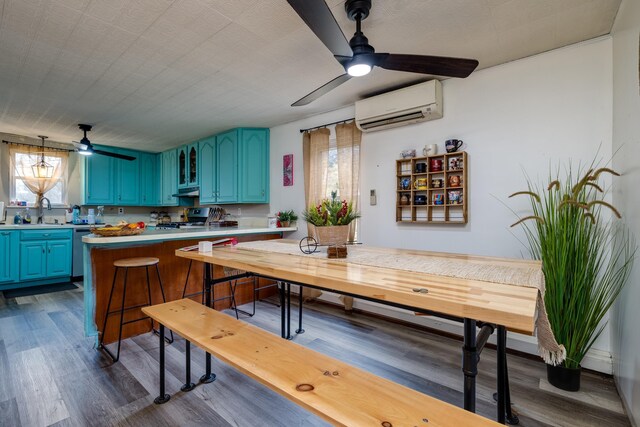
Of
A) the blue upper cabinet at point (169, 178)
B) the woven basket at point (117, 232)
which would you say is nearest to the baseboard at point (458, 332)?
the woven basket at point (117, 232)

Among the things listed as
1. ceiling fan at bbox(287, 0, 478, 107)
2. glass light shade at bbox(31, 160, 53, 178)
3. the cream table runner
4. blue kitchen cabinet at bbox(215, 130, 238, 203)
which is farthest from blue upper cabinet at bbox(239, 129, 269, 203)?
glass light shade at bbox(31, 160, 53, 178)

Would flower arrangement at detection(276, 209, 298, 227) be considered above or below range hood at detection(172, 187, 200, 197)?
below

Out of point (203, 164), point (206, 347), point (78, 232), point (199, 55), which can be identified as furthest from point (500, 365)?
point (78, 232)

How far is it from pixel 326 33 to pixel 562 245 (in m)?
1.85

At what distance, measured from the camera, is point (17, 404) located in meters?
1.69

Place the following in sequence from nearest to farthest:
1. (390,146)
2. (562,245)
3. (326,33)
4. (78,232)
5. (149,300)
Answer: (326,33) → (562,245) → (149,300) → (390,146) → (78,232)

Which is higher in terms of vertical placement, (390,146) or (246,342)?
(390,146)

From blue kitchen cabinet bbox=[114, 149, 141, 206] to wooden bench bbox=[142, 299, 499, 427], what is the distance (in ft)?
16.1

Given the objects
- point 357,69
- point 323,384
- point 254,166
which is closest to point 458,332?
point 323,384

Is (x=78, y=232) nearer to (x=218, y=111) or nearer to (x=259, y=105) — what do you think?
(x=218, y=111)

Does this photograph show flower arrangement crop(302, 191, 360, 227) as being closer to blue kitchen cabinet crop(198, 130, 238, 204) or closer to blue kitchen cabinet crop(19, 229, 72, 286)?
blue kitchen cabinet crop(198, 130, 238, 204)

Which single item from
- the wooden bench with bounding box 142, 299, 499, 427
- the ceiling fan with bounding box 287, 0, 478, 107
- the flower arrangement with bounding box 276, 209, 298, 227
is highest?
the ceiling fan with bounding box 287, 0, 478, 107

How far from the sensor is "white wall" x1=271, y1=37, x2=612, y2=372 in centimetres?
209

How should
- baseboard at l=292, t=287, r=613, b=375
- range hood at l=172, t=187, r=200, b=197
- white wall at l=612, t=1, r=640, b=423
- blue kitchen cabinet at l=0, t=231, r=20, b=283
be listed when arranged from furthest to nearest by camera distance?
range hood at l=172, t=187, r=200, b=197 < blue kitchen cabinet at l=0, t=231, r=20, b=283 < baseboard at l=292, t=287, r=613, b=375 < white wall at l=612, t=1, r=640, b=423
